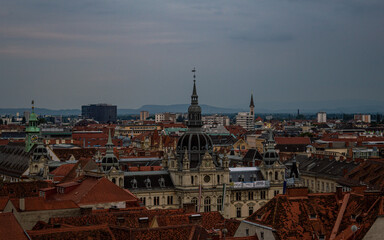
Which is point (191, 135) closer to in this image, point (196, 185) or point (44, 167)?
point (196, 185)

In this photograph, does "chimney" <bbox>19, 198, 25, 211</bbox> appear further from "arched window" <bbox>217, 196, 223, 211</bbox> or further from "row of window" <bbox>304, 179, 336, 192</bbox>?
"row of window" <bbox>304, 179, 336, 192</bbox>

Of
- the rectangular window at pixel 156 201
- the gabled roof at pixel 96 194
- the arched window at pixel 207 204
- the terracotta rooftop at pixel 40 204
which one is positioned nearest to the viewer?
the terracotta rooftop at pixel 40 204

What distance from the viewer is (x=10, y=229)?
187ft

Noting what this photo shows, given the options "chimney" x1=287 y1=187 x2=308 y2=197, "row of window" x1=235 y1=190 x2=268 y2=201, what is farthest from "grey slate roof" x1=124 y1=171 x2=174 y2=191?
"chimney" x1=287 y1=187 x2=308 y2=197

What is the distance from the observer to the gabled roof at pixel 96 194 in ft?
296

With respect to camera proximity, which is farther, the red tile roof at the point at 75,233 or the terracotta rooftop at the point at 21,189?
the terracotta rooftop at the point at 21,189

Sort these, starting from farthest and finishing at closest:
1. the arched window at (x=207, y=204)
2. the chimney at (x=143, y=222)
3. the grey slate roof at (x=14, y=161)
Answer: the grey slate roof at (x=14, y=161), the arched window at (x=207, y=204), the chimney at (x=143, y=222)

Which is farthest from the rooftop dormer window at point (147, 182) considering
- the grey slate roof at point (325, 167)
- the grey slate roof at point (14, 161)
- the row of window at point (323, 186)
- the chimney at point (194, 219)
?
the grey slate roof at point (14, 161)

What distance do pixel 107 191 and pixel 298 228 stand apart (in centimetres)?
3601

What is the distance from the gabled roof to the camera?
90.3 meters

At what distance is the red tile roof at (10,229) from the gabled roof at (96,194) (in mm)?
30852

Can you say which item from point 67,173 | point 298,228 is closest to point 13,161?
point 67,173

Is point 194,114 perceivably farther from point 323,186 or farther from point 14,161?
point 14,161

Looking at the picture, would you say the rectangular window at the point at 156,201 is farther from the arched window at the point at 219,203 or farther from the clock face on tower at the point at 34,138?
the clock face on tower at the point at 34,138
